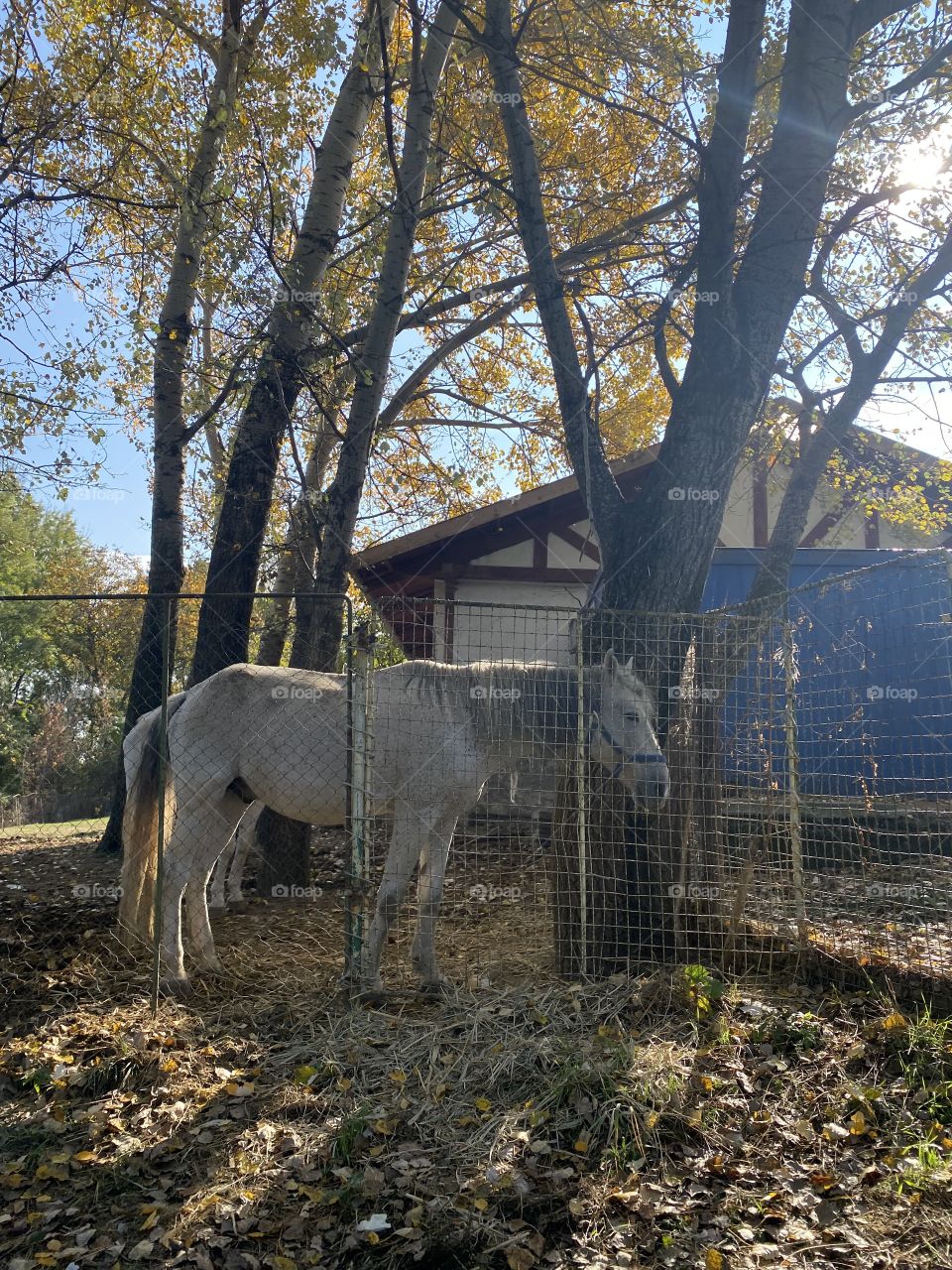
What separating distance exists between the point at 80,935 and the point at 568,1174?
4537 millimetres

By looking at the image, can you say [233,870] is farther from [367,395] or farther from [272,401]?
[367,395]

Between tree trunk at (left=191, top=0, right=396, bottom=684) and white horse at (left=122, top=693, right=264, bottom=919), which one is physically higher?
tree trunk at (left=191, top=0, right=396, bottom=684)

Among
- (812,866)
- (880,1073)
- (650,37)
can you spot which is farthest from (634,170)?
(880,1073)

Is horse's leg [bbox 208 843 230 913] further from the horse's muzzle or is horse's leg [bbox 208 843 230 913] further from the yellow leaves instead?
the horse's muzzle

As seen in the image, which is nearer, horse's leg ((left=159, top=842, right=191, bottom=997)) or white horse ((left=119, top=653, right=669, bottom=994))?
horse's leg ((left=159, top=842, right=191, bottom=997))

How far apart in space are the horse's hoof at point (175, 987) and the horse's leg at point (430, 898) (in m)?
1.47

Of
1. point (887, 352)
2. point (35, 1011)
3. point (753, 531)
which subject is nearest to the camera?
point (35, 1011)

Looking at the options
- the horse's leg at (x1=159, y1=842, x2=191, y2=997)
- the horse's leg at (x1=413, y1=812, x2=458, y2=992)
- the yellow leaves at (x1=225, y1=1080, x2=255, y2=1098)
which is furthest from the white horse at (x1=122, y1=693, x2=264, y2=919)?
the yellow leaves at (x1=225, y1=1080, x2=255, y2=1098)

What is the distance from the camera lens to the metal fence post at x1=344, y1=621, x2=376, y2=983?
18.1ft

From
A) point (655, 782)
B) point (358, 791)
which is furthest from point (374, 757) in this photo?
point (655, 782)

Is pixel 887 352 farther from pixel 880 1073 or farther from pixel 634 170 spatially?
pixel 880 1073

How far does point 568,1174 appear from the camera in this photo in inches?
144

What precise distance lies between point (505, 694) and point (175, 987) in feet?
9.46

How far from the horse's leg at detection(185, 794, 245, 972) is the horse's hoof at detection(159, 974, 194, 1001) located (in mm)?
340
